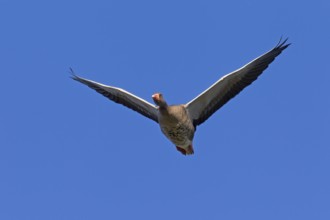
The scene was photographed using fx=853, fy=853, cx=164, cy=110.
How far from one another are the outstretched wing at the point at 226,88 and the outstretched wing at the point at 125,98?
Answer: 1.05 meters

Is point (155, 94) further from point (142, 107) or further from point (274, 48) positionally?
point (274, 48)

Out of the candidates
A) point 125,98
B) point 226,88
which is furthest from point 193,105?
point 125,98

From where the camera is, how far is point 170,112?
19594 millimetres

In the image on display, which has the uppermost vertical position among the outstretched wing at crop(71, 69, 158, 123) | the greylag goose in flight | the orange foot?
the outstretched wing at crop(71, 69, 158, 123)

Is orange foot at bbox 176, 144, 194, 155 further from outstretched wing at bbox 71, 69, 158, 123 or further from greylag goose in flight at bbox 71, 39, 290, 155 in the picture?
outstretched wing at bbox 71, 69, 158, 123

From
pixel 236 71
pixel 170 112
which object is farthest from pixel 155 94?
pixel 236 71

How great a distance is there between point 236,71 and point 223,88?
712mm

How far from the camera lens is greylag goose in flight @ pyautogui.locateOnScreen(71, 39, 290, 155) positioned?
1958cm

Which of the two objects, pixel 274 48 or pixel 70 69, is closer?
pixel 274 48

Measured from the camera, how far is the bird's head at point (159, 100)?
1959cm

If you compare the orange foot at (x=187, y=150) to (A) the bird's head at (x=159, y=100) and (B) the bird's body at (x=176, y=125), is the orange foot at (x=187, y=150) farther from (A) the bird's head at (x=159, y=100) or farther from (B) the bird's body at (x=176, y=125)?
(A) the bird's head at (x=159, y=100)

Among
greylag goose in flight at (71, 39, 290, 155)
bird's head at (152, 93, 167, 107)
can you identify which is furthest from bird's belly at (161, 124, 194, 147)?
bird's head at (152, 93, 167, 107)

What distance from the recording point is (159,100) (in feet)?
64.3

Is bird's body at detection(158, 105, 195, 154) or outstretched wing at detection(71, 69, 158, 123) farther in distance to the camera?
outstretched wing at detection(71, 69, 158, 123)
